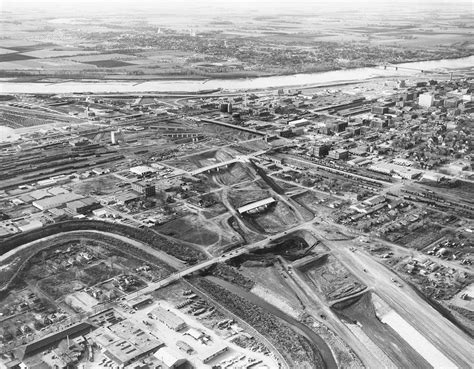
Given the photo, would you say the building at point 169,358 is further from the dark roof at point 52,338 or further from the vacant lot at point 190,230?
the vacant lot at point 190,230

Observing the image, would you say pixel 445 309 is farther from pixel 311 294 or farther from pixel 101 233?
pixel 101 233

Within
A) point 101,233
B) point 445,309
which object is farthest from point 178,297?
point 445,309

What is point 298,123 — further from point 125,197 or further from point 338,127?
point 125,197

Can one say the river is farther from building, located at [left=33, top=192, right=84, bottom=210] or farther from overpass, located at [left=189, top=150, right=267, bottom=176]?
building, located at [left=33, top=192, right=84, bottom=210]

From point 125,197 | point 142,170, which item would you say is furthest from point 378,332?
point 142,170

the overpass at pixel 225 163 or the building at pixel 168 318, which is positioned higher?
the overpass at pixel 225 163

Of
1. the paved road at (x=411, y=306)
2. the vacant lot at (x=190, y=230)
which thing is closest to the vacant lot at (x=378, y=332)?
the paved road at (x=411, y=306)

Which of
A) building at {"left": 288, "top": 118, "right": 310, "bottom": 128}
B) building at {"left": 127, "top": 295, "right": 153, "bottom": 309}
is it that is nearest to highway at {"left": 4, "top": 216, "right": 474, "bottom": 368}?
building at {"left": 127, "top": 295, "right": 153, "bottom": 309}
